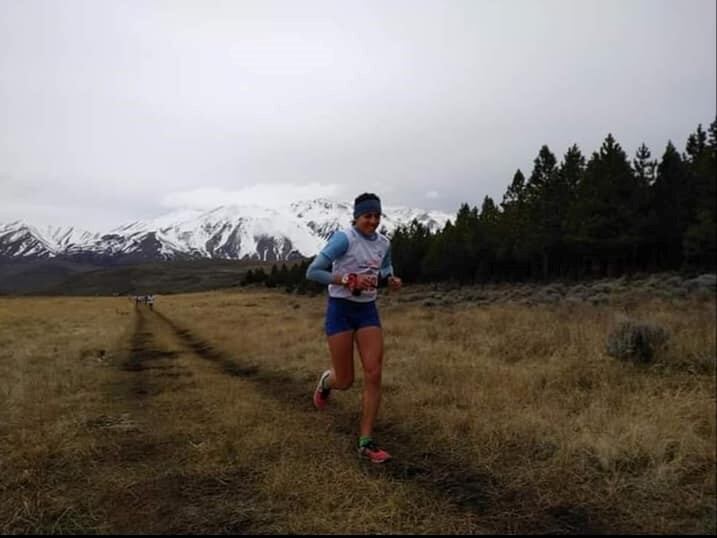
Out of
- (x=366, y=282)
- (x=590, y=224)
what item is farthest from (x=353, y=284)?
(x=590, y=224)

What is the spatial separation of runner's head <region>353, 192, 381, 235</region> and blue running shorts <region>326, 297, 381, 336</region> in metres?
0.77

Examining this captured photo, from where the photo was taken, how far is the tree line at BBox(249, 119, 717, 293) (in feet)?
144

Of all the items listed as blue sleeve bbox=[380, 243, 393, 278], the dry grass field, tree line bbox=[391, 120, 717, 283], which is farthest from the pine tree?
blue sleeve bbox=[380, 243, 393, 278]

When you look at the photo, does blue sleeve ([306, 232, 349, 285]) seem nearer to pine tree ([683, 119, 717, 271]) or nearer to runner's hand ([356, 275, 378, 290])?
runner's hand ([356, 275, 378, 290])

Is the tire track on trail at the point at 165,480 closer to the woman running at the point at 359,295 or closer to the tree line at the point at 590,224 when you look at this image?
the woman running at the point at 359,295

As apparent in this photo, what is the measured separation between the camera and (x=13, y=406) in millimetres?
8180

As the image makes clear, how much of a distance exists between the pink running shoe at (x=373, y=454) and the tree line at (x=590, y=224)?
39.3m

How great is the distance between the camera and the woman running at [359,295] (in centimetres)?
550

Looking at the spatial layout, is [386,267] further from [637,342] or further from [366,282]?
[637,342]

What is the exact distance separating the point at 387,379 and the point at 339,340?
11.0ft

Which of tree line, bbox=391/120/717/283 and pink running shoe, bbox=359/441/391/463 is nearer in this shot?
pink running shoe, bbox=359/441/391/463

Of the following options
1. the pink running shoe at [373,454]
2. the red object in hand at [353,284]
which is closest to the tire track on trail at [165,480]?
the pink running shoe at [373,454]

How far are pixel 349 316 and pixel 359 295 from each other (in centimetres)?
31

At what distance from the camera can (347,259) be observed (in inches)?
222
